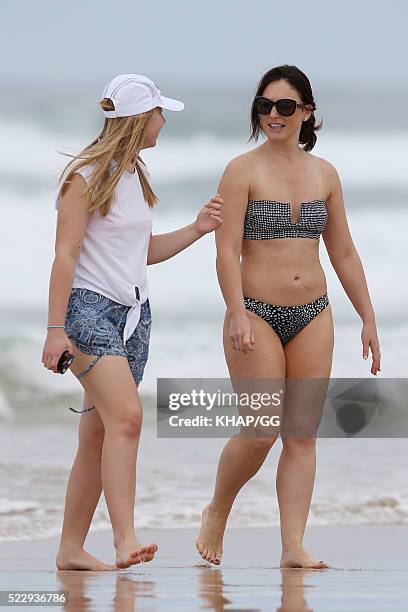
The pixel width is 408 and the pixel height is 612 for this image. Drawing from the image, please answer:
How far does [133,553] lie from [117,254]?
41.6 inches

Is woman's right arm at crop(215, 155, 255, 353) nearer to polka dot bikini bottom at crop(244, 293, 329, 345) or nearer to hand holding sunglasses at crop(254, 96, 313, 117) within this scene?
polka dot bikini bottom at crop(244, 293, 329, 345)

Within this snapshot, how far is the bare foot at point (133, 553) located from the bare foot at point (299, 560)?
86 cm

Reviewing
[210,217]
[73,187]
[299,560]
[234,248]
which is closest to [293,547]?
[299,560]

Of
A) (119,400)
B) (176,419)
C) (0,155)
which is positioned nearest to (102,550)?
(119,400)

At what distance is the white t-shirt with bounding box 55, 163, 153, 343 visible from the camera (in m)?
4.66

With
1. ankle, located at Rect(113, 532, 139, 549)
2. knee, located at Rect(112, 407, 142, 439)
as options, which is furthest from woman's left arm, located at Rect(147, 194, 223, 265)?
ankle, located at Rect(113, 532, 139, 549)

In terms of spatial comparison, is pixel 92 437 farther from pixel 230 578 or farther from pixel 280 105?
pixel 280 105

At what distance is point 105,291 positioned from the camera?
15.3 ft

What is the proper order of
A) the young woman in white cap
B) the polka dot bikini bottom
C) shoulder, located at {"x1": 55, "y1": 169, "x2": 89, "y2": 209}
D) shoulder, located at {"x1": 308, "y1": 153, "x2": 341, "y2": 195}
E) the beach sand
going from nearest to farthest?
the beach sand → the young woman in white cap → shoulder, located at {"x1": 55, "y1": 169, "x2": 89, "y2": 209} → the polka dot bikini bottom → shoulder, located at {"x1": 308, "y1": 153, "x2": 341, "y2": 195}

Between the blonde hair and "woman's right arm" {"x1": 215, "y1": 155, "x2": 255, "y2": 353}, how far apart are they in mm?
350

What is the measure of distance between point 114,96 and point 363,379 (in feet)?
30.3

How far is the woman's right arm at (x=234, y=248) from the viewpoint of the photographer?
4988mm

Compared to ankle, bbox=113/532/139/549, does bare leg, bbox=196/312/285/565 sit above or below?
above

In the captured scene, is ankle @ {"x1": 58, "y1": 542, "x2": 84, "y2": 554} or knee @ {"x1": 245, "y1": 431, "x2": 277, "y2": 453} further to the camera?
knee @ {"x1": 245, "y1": 431, "x2": 277, "y2": 453}
